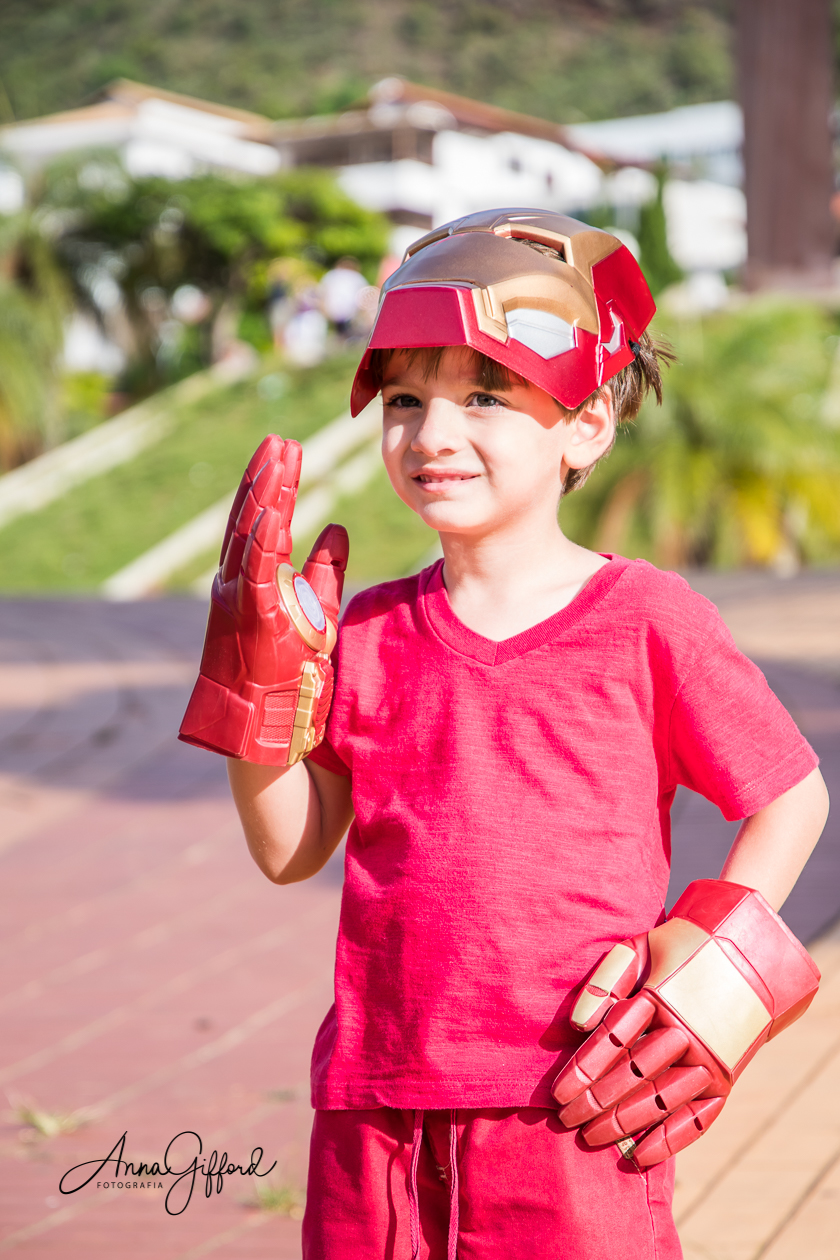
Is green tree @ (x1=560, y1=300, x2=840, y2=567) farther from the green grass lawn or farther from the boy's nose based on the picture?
the boy's nose

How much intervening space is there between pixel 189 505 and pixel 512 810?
16081 mm

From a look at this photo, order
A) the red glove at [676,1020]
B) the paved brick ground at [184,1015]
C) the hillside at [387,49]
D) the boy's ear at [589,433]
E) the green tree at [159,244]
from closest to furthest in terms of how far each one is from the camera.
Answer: the red glove at [676,1020] → the boy's ear at [589,433] → the paved brick ground at [184,1015] → the green tree at [159,244] → the hillside at [387,49]

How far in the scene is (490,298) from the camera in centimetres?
157

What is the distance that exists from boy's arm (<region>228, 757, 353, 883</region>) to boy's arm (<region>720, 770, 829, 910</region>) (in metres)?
0.49

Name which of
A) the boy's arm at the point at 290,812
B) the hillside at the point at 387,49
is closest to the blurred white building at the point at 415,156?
the hillside at the point at 387,49

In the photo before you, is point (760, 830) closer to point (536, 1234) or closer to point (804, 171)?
point (536, 1234)

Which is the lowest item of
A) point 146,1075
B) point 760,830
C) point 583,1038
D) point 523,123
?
point 523,123

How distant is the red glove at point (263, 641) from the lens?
1.54 metres

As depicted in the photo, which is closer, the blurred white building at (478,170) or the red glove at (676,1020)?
the red glove at (676,1020)

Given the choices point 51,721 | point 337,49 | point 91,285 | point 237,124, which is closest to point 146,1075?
point 51,721

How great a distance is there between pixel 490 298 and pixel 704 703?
506 millimetres

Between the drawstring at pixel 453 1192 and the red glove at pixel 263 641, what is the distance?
0.44 m

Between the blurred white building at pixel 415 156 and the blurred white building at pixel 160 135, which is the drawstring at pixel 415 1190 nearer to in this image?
the blurred white building at pixel 415 156

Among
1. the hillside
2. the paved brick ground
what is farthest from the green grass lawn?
the hillside
